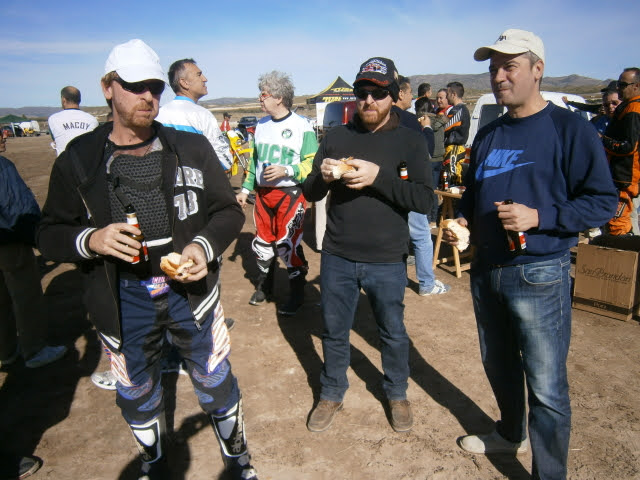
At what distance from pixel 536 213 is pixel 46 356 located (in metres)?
4.17

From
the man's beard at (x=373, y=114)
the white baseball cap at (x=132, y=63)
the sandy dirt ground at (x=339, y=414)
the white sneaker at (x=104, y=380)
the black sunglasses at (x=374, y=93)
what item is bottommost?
the sandy dirt ground at (x=339, y=414)

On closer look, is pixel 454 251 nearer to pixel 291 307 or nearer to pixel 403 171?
pixel 291 307

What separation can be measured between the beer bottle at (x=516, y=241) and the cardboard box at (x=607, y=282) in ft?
10.0

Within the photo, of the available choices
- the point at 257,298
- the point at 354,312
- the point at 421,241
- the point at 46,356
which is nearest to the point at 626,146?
the point at 421,241

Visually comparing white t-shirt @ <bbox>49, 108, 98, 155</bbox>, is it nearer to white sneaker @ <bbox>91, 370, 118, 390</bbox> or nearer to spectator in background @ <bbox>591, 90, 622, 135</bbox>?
white sneaker @ <bbox>91, 370, 118, 390</bbox>

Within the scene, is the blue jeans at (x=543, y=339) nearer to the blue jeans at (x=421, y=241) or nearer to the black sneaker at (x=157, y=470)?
the black sneaker at (x=157, y=470)

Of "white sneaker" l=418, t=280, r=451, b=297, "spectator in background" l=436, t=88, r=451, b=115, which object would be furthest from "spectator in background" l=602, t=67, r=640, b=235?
"spectator in background" l=436, t=88, r=451, b=115

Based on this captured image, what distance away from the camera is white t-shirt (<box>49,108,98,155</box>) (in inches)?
224

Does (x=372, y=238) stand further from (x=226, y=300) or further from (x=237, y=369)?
(x=226, y=300)

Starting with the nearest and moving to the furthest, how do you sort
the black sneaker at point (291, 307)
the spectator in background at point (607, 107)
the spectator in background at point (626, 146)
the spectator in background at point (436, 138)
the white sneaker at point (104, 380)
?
the white sneaker at point (104, 380)
the black sneaker at point (291, 307)
the spectator in background at point (626, 146)
the spectator in background at point (607, 107)
the spectator in background at point (436, 138)

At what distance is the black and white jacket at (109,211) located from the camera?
1.97 metres

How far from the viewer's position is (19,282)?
3.65 meters

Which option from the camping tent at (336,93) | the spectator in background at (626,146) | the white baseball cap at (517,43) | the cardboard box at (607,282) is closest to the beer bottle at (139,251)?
the white baseball cap at (517,43)

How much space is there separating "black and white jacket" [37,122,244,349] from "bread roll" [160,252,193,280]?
138 mm
